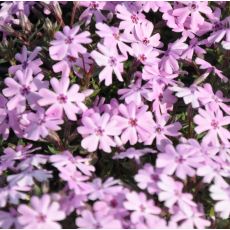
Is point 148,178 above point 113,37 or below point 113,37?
below

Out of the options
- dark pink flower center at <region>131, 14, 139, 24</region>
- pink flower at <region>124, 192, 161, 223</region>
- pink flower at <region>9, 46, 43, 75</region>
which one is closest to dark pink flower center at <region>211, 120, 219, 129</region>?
pink flower at <region>124, 192, 161, 223</region>

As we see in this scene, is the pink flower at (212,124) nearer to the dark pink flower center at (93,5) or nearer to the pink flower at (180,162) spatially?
the pink flower at (180,162)

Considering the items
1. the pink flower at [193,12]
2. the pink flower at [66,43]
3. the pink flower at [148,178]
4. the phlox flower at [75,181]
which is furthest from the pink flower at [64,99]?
the pink flower at [193,12]

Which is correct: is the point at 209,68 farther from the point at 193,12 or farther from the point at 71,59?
the point at 71,59

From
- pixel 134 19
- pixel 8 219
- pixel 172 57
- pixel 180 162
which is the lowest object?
pixel 8 219

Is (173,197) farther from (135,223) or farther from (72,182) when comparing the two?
(72,182)

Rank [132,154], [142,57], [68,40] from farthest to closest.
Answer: [142,57], [68,40], [132,154]

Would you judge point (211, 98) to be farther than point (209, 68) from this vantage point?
No

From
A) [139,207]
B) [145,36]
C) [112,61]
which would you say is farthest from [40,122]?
[145,36]

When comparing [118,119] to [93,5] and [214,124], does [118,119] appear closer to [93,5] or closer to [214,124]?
[214,124]

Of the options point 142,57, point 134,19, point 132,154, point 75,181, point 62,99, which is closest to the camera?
point 75,181
